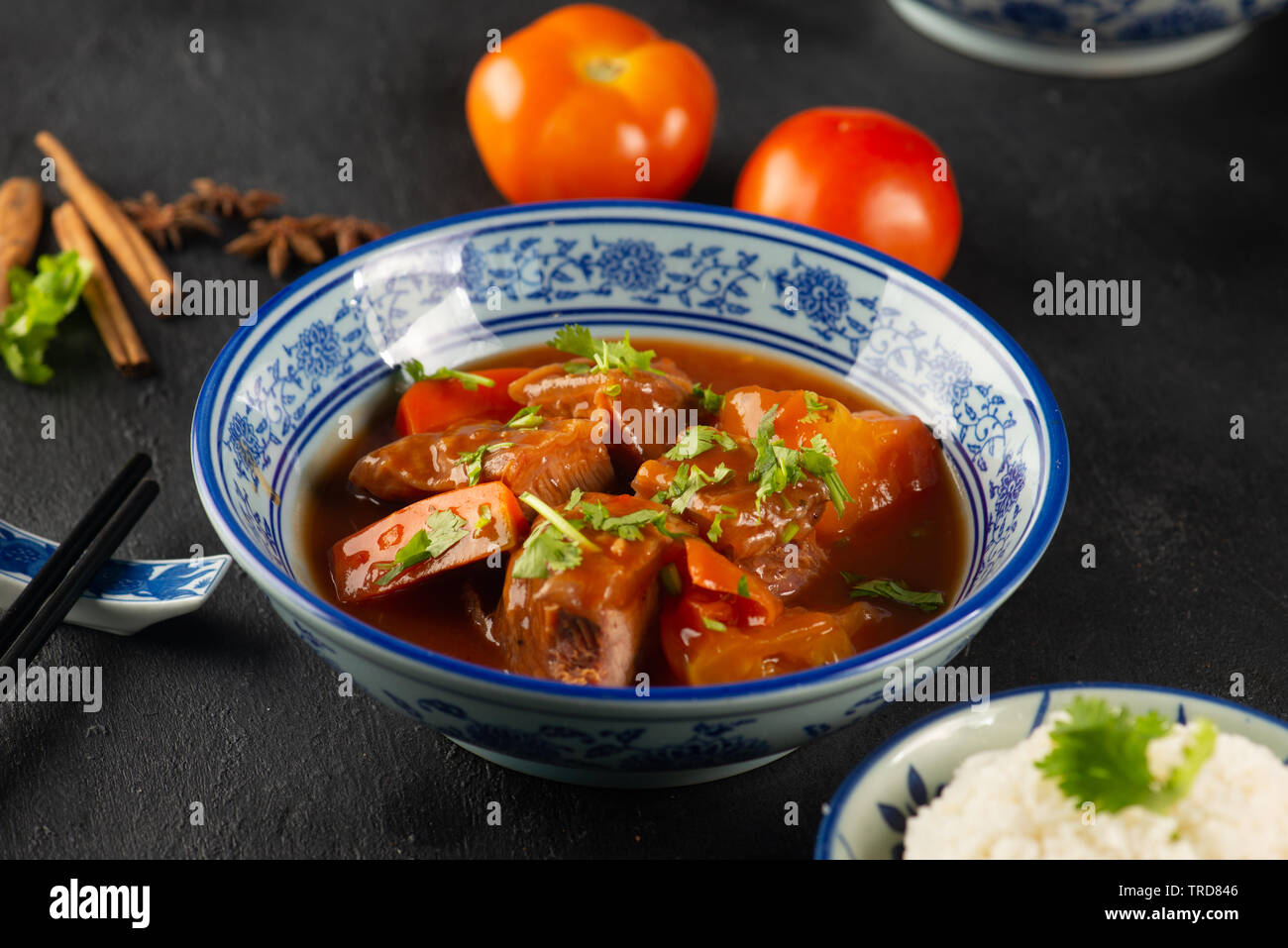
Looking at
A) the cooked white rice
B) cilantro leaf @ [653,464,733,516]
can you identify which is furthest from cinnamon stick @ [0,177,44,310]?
the cooked white rice

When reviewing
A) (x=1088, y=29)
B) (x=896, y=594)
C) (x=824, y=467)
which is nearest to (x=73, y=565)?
(x=824, y=467)

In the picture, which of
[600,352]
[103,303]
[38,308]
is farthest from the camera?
[103,303]

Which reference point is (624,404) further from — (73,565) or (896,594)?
(73,565)

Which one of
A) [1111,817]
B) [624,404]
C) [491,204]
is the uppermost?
[491,204]

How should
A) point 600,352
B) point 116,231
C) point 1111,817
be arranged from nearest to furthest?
point 1111,817
point 600,352
point 116,231

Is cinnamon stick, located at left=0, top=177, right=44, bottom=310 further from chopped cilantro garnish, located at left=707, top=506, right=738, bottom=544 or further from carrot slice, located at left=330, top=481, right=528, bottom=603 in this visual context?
chopped cilantro garnish, located at left=707, top=506, right=738, bottom=544

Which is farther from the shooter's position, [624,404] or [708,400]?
[708,400]

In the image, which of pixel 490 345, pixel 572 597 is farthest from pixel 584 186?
pixel 572 597
